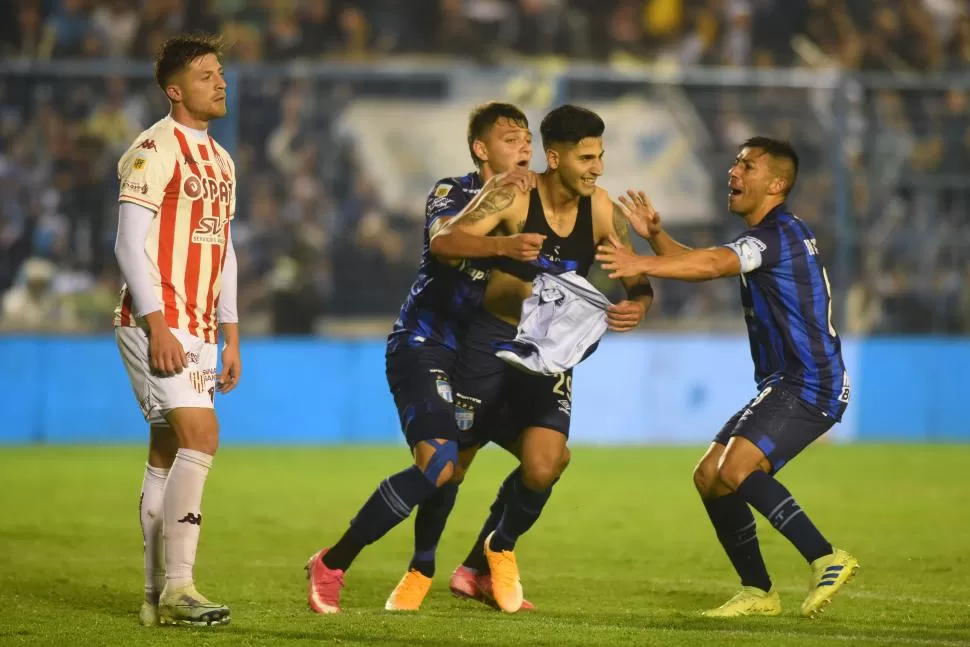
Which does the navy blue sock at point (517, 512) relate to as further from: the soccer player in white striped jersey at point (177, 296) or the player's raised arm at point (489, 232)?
the soccer player in white striped jersey at point (177, 296)

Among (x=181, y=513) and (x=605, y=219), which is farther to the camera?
(x=605, y=219)

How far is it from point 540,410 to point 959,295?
10.9 m

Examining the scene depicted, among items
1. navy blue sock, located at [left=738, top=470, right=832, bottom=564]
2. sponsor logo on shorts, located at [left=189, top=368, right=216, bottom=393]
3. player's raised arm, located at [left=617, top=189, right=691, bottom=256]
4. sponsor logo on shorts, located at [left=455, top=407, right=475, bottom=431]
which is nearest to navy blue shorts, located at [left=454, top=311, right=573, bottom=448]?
sponsor logo on shorts, located at [left=455, top=407, right=475, bottom=431]

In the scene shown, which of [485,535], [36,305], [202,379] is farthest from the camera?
[36,305]

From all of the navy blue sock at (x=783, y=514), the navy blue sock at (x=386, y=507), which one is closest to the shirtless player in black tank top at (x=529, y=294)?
the navy blue sock at (x=386, y=507)

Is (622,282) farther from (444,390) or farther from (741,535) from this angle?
(741,535)

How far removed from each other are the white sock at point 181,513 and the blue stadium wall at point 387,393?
30.6ft

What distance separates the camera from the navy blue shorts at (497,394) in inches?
261

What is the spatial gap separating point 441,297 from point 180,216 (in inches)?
55.3

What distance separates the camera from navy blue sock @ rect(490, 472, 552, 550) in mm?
6668

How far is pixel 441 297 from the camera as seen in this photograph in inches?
270

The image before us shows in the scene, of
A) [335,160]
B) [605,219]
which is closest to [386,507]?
[605,219]

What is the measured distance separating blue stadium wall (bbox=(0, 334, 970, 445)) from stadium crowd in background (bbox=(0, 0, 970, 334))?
0.32 meters

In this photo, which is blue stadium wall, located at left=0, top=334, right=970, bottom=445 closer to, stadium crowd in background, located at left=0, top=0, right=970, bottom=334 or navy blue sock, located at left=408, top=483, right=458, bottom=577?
stadium crowd in background, located at left=0, top=0, right=970, bottom=334
